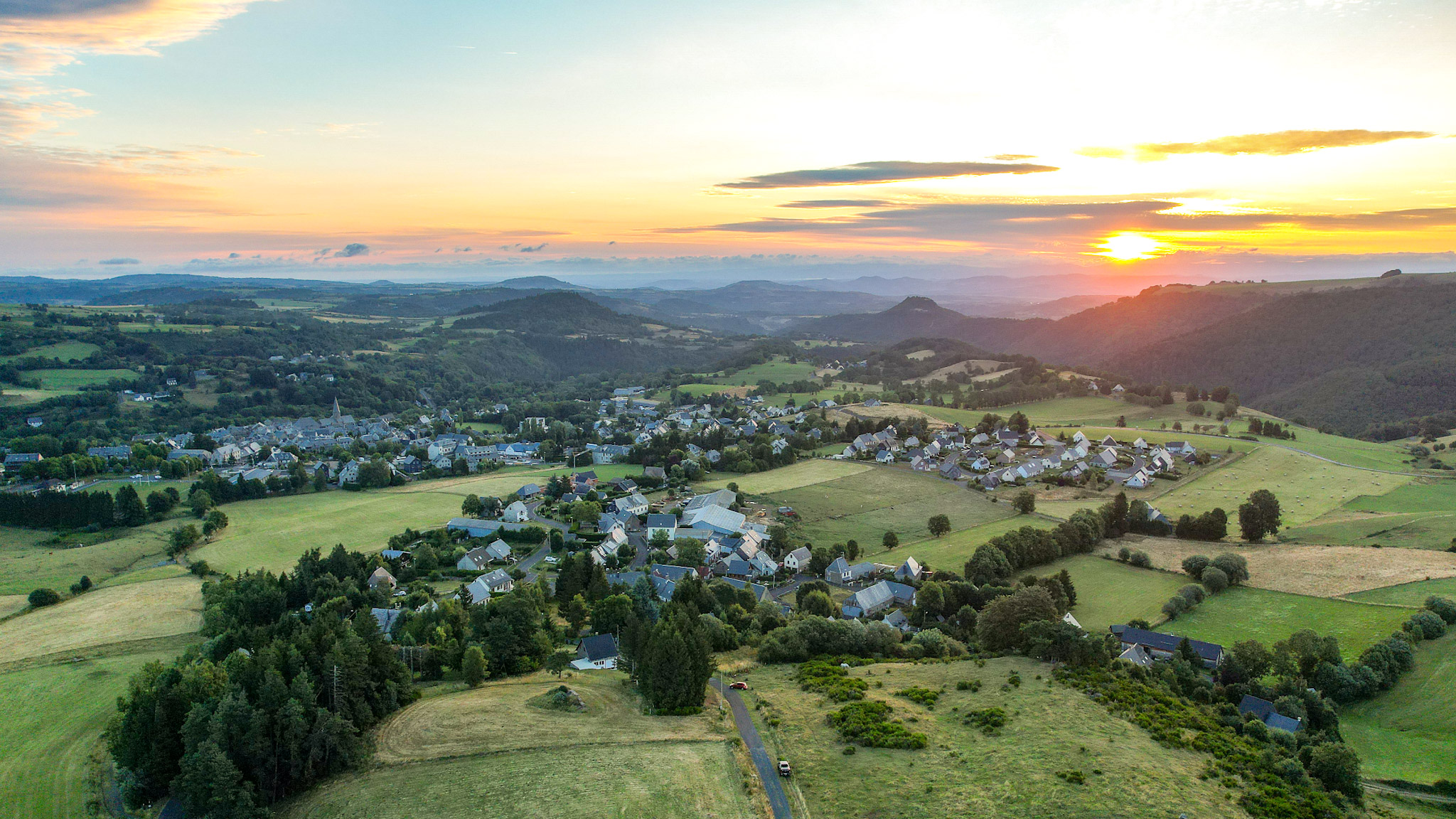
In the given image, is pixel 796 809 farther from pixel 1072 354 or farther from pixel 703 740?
pixel 1072 354

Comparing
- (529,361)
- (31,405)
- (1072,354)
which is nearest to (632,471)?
(31,405)

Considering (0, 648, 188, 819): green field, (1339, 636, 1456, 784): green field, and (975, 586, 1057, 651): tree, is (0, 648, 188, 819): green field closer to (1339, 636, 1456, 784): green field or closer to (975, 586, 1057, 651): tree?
(975, 586, 1057, 651): tree

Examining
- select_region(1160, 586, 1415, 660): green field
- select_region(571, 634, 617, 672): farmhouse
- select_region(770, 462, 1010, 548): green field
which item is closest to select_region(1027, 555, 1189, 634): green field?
select_region(1160, 586, 1415, 660): green field

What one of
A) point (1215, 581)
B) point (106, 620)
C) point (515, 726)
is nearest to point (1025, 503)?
point (1215, 581)

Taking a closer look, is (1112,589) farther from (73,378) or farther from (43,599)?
(73,378)

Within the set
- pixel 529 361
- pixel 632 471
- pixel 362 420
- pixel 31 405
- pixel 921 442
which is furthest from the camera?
pixel 529 361

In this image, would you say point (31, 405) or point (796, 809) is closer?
point (796, 809)

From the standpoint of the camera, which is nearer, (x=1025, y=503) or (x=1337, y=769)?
(x=1337, y=769)
